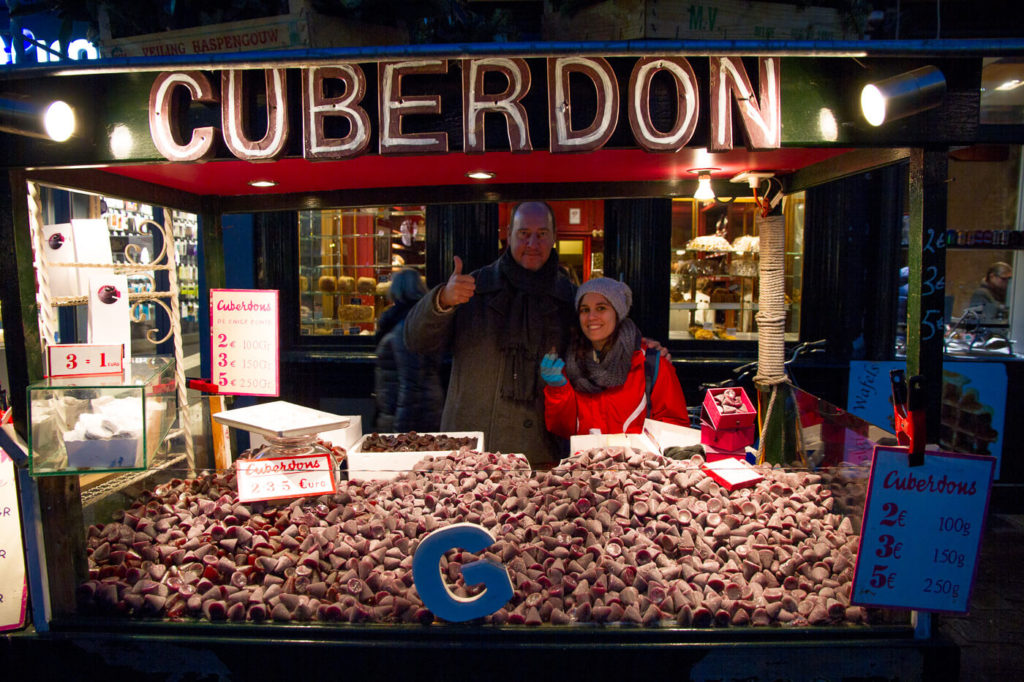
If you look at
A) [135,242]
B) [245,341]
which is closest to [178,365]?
[245,341]

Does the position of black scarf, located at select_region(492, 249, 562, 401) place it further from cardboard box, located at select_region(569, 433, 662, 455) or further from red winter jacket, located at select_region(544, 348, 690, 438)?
cardboard box, located at select_region(569, 433, 662, 455)

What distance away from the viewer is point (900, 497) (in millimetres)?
1752

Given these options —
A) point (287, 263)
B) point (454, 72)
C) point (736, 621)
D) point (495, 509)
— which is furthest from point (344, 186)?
point (287, 263)

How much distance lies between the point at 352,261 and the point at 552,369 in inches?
161

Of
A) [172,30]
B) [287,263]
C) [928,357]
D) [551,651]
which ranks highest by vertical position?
[172,30]

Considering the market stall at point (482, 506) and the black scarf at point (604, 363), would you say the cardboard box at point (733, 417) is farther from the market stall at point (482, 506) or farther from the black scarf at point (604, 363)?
the black scarf at point (604, 363)

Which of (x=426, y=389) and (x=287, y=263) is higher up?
(x=287, y=263)

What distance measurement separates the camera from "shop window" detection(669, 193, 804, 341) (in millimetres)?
6082

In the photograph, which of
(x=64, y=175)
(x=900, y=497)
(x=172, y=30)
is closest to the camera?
(x=900, y=497)

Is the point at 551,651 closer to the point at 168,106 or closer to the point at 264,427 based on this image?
the point at 264,427

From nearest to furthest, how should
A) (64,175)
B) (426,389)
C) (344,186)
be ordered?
(64,175) < (344,186) < (426,389)

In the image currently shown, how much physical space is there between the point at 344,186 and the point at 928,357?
2.61m

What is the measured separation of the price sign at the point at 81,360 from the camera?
2.10 metres

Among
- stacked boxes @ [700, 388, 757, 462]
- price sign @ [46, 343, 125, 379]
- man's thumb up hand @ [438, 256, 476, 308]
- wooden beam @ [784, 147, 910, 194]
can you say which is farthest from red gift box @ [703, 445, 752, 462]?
price sign @ [46, 343, 125, 379]
